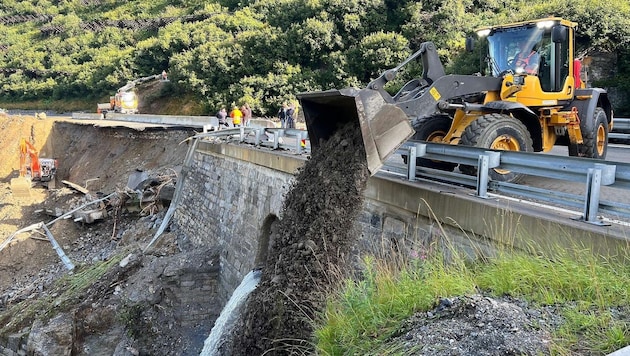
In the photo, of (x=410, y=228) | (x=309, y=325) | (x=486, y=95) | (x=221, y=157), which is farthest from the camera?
(x=221, y=157)

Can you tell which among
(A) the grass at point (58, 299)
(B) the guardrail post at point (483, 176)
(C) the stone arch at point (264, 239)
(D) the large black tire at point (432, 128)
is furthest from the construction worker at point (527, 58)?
(A) the grass at point (58, 299)

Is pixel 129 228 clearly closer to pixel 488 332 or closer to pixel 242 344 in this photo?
pixel 242 344

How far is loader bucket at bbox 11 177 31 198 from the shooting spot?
22.5m

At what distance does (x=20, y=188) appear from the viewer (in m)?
22.7

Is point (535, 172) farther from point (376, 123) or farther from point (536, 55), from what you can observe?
point (536, 55)

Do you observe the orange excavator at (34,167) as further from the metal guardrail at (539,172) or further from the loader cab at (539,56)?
the metal guardrail at (539,172)

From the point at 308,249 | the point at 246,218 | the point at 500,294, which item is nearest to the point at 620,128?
the point at 246,218

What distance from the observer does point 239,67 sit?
3070cm

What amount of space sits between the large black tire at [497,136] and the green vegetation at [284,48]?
486 inches

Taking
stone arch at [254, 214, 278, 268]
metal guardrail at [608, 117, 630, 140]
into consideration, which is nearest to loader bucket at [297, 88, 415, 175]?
stone arch at [254, 214, 278, 268]

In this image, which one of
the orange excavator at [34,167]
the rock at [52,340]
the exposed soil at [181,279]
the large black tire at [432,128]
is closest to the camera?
the exposed soil at [181,279]

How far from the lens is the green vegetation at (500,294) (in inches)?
118

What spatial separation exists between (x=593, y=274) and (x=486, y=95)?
4.26m

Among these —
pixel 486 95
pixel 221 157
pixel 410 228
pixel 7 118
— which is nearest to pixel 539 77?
pixel 486 95
